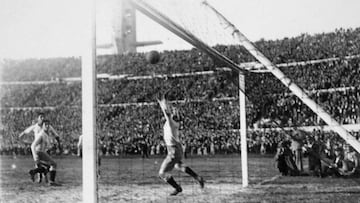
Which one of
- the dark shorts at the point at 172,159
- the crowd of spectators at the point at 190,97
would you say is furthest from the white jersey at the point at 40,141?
the crowd of spectators at the point at 190,97

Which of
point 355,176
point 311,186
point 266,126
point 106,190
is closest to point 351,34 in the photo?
point 266,126

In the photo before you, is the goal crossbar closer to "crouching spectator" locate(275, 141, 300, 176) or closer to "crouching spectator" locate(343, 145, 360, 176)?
Result: "crouching spectator" locate(343, 145, 360, 176)

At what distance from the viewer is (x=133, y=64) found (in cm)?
1346

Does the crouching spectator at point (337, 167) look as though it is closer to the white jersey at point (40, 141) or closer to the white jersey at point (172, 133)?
the white jersey at point (172, 133)

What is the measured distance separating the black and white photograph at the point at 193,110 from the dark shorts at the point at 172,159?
18 millimetres

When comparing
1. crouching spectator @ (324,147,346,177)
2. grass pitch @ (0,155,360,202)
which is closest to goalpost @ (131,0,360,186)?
grass pitch @ (0,155,360,202)

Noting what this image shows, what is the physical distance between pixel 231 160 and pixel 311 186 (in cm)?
456

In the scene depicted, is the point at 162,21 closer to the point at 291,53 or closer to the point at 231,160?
the point at 231,160

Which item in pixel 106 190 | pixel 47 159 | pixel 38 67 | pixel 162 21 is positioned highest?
pixel 38 67

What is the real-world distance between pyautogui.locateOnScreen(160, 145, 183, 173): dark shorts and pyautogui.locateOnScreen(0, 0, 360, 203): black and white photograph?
0.7 inches

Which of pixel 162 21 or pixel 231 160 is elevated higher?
pixel 162 21

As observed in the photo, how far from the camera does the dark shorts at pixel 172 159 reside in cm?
424

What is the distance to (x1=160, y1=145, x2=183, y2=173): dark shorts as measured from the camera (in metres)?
4.24

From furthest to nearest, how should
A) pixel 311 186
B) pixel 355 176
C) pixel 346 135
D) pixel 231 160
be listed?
1. pixel 231 160
2. pixel 355 176
3. pixel 311 186
4. pixel 346 135
